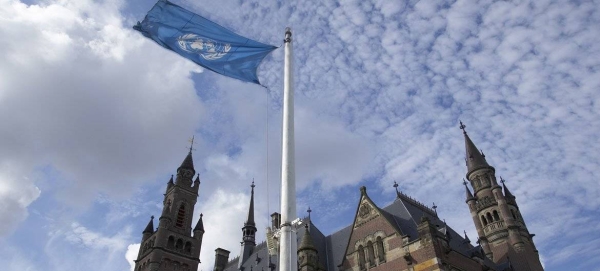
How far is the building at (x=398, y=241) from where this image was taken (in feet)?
108

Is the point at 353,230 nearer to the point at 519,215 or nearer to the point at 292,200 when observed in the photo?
the point at 519,215

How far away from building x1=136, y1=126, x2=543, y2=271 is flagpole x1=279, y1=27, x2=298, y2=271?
22.8ft

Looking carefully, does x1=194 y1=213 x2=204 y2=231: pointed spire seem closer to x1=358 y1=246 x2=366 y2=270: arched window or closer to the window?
the window

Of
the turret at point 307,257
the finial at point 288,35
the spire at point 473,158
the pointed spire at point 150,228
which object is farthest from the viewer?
the pointed spire at point 150,228

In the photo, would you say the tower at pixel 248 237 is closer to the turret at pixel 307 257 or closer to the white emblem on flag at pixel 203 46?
the turret at pixel 307 257

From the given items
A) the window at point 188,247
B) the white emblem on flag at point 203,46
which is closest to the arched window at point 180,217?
the window at point 188,247

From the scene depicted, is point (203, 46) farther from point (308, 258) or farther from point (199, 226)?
point (199, 226)

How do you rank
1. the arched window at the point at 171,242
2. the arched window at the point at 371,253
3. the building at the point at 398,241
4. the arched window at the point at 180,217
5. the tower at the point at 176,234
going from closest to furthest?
1. the building at the point at 398,241
2. the arched window at the point at 371,253
3. the tower at the point at 176,234
4. the arched window at the point at 171,242
5. the arched window at the point at 180,217

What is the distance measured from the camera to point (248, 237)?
66.5m

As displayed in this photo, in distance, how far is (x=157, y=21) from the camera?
57.4 feet

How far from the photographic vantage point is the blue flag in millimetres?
16984

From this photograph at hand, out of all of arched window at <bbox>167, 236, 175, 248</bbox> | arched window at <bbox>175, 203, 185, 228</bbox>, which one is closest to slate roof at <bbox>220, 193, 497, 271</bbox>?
arched window at <bbox>167, 236, 175, 248</bbox>

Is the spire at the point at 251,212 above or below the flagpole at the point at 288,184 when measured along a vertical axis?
above

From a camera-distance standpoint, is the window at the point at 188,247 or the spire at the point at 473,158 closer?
the spire at the point at 473,158
